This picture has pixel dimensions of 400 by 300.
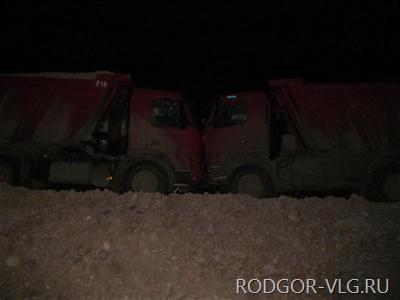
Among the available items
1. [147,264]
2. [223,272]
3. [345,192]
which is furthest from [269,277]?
[345,192]

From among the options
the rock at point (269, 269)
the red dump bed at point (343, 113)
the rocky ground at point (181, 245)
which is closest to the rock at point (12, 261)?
the rocky ground at point (181, 245)

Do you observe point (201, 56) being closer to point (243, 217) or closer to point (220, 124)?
point (220, 124)

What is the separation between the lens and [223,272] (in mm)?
5246

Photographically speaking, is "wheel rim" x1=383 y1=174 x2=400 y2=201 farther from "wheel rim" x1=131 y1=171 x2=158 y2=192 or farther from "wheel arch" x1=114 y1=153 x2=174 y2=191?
"wheel rim" x1=131 y1=171 x2=158 y2=192

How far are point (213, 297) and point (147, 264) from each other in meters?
0.90

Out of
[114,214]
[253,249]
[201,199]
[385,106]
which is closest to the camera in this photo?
[253,249]

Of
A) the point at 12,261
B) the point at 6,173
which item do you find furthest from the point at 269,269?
the point at 6,173

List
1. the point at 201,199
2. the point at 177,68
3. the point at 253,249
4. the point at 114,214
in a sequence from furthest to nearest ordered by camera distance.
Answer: the point at 177,68
the point at 201,199
the point at 114,214
the point at 253,249

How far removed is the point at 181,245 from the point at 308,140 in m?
5.58

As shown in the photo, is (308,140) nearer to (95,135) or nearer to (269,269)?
(95,135)

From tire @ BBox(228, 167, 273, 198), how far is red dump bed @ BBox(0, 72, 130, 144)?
3.21 m

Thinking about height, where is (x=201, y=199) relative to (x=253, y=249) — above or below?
above

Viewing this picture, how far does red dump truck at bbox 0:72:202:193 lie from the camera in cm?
1055

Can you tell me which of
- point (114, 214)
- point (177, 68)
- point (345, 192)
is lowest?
point (114, 214)
